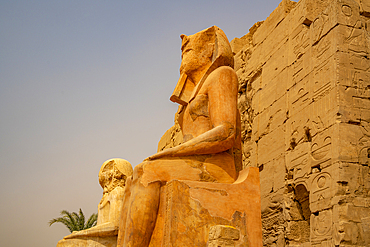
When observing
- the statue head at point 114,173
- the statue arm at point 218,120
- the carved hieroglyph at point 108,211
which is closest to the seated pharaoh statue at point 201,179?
the statue arm at point 218,120

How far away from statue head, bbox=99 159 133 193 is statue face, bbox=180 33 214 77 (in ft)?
5.21

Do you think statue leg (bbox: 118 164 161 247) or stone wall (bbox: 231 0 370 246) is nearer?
statue leg (bbox: 118 164 161 247)

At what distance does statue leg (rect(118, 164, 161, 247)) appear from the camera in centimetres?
354

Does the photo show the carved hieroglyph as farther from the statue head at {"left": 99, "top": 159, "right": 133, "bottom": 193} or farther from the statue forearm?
the statue forearm

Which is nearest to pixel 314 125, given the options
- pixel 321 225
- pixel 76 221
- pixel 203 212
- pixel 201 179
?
pixel 321 225

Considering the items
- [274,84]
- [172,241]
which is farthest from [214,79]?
[274,84]

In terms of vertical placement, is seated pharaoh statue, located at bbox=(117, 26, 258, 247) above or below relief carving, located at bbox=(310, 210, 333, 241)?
above

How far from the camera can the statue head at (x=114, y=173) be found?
211 inches

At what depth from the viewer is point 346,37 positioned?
509 cm

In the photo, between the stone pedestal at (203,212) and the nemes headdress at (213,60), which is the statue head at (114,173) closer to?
the nemes headdress at (213,60)

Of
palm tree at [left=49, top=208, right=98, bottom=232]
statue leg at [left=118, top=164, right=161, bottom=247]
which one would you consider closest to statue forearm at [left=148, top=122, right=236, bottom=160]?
statue leg at [left=118, top=164, right=161, bottom=247]

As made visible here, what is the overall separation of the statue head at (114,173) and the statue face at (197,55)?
5.21 feet

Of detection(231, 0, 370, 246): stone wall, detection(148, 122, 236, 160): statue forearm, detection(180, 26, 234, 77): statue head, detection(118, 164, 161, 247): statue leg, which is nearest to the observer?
detection(118, 164, 161, 247): statue leg

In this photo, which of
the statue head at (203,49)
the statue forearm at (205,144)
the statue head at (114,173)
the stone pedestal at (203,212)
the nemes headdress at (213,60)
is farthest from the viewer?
the statue head at (114,173)
